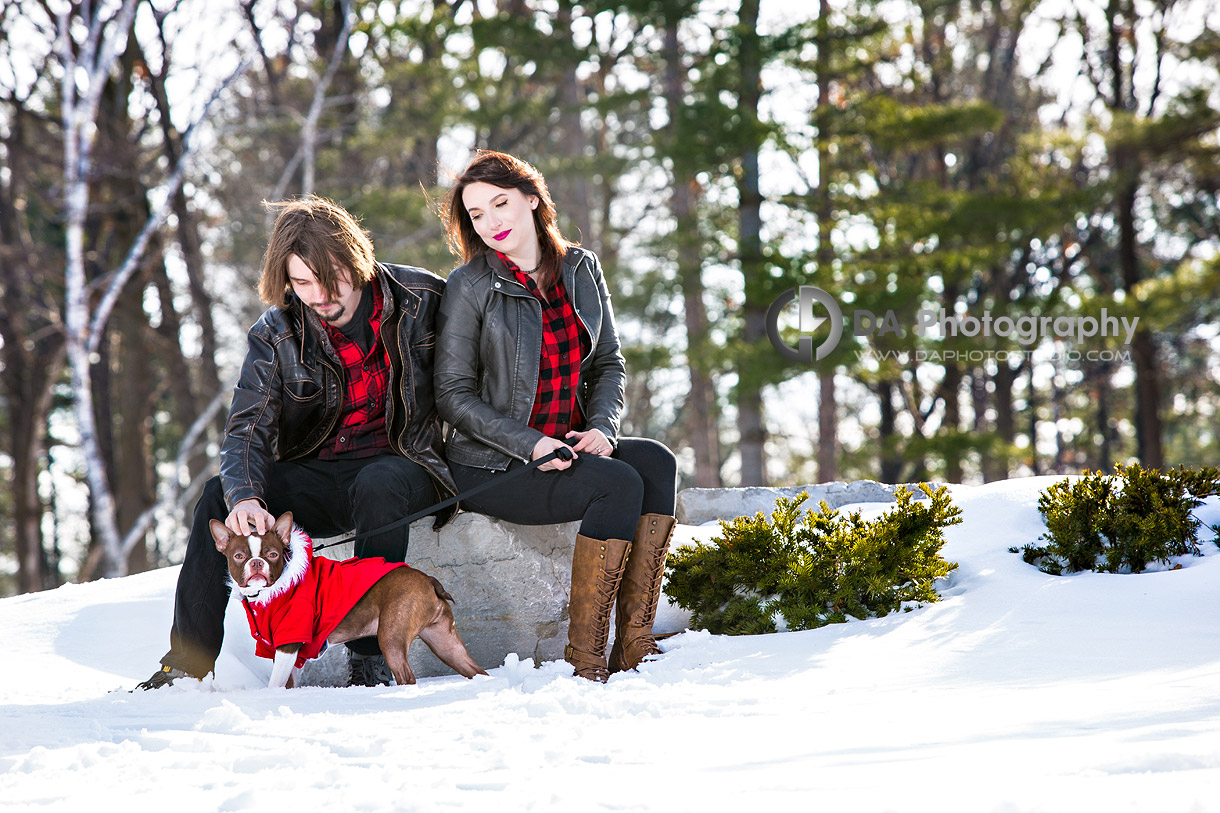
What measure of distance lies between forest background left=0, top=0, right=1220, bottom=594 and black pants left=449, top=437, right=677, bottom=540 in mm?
7914

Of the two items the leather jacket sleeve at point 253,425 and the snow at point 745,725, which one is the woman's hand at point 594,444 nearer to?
the snow at point 745,725

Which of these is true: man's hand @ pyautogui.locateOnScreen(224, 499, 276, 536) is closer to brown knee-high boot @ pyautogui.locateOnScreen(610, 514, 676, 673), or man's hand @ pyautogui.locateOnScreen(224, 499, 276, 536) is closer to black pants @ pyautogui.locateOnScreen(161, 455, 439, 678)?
black pants @ pyautogui.locateOnScreen(161, 455, 439, 678)

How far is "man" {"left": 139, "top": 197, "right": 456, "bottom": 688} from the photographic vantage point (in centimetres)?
323

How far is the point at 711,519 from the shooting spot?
584 centimetres

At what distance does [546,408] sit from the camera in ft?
11.6

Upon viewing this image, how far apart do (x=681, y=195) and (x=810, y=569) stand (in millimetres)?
11089

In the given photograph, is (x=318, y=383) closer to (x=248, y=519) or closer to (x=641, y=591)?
(x=248, y=519)

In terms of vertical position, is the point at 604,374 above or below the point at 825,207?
below

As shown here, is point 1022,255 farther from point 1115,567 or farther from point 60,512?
point 60,512

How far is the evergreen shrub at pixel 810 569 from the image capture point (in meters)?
3.77

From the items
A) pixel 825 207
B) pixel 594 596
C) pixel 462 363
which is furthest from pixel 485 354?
pixel 825 207

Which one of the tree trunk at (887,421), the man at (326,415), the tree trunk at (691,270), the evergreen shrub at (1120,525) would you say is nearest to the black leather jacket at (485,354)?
the man at (326,415)

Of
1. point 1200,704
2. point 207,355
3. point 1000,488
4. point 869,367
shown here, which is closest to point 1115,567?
point 1000,488
